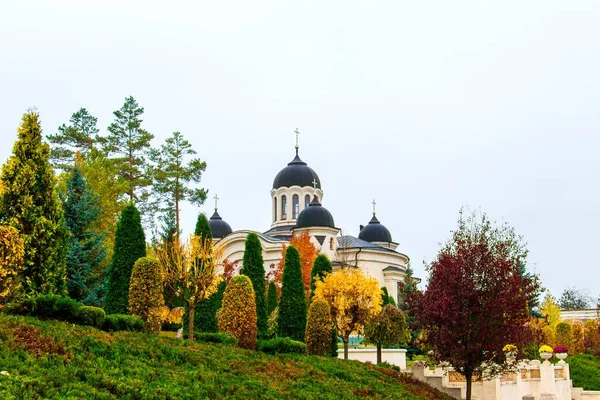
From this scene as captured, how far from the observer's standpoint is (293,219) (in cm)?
5481

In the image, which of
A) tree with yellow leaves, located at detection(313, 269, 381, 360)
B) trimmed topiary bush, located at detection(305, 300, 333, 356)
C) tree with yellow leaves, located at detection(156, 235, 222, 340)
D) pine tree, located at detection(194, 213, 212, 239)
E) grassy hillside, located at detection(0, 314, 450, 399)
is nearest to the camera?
grassy hillside, located at detection(0, 314, 450, 399)

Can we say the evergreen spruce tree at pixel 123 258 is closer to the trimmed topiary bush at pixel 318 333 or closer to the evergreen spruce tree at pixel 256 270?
the evergreen spruce tree at pixel 256 270

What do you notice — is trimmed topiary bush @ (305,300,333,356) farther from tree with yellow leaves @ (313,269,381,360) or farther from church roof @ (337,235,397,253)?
church roof @ (337,235,397,253)

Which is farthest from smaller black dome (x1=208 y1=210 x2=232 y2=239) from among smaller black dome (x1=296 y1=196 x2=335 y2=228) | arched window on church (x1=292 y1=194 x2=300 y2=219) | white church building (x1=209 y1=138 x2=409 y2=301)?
smaller black dome (x1=296 y1=196 x2=335 y2=228)

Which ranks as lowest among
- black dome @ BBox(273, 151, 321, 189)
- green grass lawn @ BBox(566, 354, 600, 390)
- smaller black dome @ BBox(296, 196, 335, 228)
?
green grass lawn @ BBox(566, 354, 600, 390)

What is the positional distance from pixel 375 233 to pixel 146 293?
4280cm

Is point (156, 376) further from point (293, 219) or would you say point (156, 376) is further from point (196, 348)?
point (293, 219)

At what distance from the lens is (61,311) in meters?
13.7

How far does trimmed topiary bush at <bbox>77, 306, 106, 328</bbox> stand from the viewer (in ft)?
45.6

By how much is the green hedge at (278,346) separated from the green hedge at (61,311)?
4.31 meters

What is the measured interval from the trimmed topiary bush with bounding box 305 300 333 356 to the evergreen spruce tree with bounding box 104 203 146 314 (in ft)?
18.3

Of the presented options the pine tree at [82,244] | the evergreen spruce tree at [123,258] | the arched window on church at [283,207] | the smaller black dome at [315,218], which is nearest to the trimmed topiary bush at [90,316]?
the evergreen spruce tree at [123,258]

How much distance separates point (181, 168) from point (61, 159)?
6.63m

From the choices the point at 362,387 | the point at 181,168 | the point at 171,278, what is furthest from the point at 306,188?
the point at 362,387
